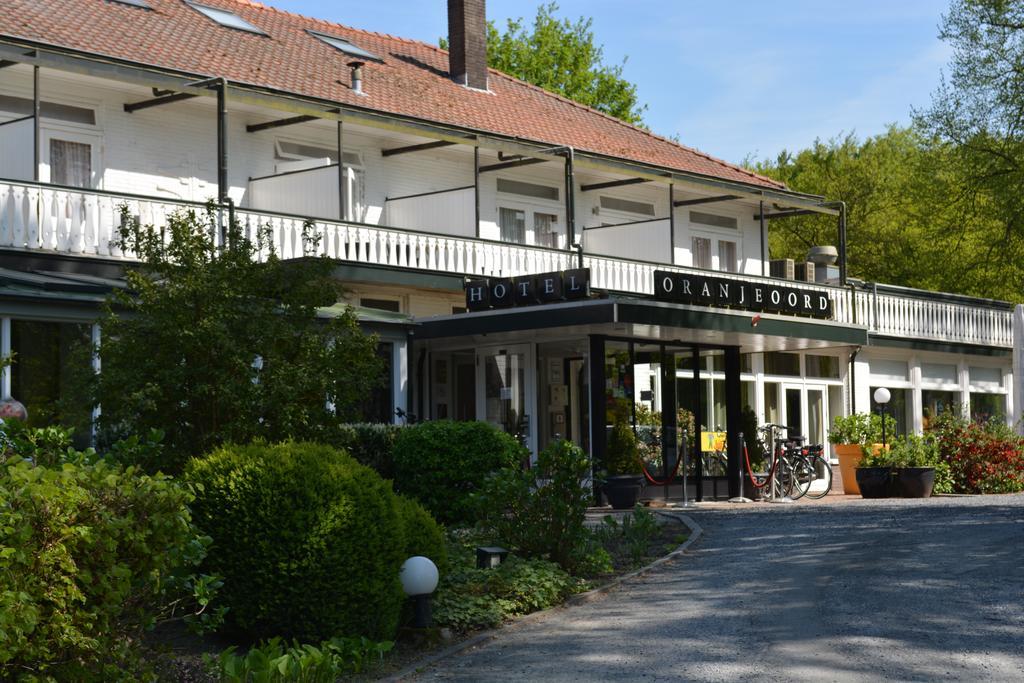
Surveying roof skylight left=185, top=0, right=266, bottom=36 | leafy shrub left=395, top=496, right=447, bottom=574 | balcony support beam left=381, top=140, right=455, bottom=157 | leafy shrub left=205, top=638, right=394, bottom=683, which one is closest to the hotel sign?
balcony support beam left=381, top=140, right=455, bottom=157

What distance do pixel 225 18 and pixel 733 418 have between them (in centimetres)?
1316

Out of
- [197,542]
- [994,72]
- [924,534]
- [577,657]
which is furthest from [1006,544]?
[994,72]

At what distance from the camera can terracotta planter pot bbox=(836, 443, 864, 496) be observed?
81.8ft

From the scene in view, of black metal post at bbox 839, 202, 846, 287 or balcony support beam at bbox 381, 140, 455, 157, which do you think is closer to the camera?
balcony support beam at bbox 381, 140, 455, 157

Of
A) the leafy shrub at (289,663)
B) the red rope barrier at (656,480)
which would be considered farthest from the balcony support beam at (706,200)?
the leafy shrub at (289,663)

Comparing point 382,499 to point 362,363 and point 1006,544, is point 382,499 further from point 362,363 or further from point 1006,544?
point 1006,544

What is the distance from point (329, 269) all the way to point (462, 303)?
13.5 metres

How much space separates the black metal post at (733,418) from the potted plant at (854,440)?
9.94 feet

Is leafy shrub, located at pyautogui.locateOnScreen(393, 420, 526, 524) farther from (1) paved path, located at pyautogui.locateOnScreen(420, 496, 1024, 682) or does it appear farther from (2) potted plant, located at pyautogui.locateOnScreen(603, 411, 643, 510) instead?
(2) potted plant, located at pyautogui.locateOnScreen(603, 411, 643, 510)

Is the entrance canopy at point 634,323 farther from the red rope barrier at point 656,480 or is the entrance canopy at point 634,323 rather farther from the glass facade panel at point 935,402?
the glass facade panel at point 935,402

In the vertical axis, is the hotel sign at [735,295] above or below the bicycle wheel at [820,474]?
above

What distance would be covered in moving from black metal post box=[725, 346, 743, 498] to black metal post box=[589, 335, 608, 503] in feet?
9.41

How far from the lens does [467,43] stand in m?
31.9

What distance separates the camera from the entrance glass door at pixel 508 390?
69.9 ft
